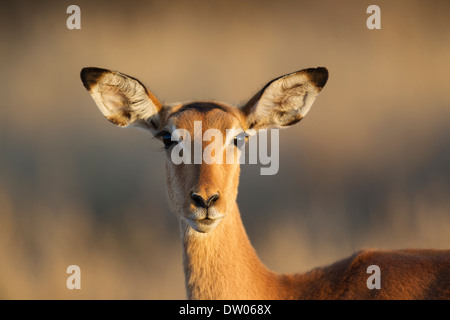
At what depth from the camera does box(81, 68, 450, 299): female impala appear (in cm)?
502

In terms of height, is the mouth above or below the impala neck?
above

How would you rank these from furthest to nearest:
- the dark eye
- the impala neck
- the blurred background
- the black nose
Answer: the blurred background → the dark eye → the impala neck → the black nose

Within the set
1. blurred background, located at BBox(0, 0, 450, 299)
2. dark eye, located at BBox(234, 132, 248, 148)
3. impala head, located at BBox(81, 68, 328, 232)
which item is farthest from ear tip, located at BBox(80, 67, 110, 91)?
blurred background, located at BBox(0, 0, 450, 299)

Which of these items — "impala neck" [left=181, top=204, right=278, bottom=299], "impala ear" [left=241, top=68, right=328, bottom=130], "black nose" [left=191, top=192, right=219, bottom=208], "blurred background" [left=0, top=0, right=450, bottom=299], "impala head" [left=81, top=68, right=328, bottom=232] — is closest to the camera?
"black nose" [left=191, top=192, right=219, bottom=208]

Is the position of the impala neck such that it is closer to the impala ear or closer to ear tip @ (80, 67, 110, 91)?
the impala ear

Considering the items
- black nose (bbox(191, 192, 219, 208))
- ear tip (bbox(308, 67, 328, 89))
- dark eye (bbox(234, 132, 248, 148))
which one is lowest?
black nose (bbox(191, 192, 219, 208))

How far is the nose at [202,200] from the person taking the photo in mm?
4805

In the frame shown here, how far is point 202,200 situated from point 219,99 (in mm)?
8080

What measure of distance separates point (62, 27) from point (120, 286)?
7380 millimetres

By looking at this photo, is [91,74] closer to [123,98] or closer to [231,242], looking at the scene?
[123,98]

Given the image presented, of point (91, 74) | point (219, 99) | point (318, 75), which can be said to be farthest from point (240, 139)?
point (219, 99)

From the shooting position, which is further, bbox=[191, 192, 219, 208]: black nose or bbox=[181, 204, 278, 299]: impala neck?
bbox=[181, 204, 278, 299]: impala neck

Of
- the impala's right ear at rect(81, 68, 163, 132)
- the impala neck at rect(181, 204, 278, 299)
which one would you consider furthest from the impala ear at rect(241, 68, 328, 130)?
the impala neck at rect(181, 204, 278, 299)

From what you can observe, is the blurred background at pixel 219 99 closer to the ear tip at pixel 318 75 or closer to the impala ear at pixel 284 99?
the impala ear at pixel 284 99
